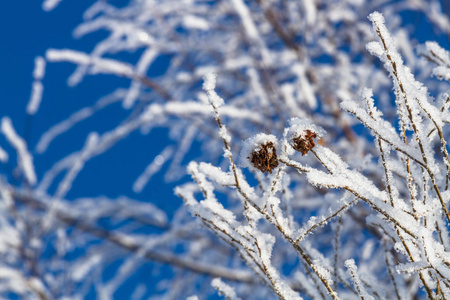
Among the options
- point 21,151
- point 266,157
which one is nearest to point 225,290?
point 266,157

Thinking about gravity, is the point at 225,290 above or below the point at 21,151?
below

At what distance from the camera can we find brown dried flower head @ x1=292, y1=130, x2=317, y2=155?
22.6 inches

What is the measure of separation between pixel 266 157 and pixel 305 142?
0.06 metres

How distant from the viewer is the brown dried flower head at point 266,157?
594mm

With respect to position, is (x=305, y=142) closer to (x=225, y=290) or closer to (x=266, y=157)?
(x=266, y=157)

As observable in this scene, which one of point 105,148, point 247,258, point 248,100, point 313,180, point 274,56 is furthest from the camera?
point 274,56

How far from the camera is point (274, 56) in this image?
7.92ft

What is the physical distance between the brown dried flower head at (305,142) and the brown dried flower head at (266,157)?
1.5 inches

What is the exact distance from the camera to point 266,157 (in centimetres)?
59

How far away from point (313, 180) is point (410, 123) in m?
0.17

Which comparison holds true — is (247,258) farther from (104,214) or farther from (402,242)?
(104,214)

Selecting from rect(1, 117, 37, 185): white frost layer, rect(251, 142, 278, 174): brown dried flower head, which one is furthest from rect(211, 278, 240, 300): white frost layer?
rect(1, 117, 37, 185): white frost layer

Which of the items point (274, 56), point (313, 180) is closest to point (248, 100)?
point (274, 56)

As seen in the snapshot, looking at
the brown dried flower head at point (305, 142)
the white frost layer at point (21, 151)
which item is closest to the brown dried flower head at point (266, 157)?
the brown dried flower head at point (305, 142)
